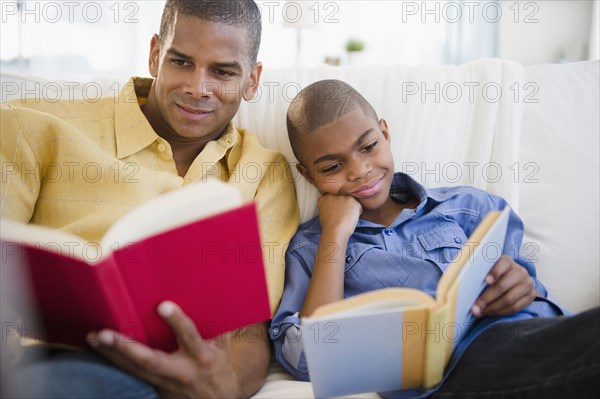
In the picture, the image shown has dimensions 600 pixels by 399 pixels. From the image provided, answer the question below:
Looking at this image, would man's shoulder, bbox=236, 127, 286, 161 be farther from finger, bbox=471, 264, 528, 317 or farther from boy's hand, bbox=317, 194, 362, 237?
finger, bbox=471, 264, 528, 317

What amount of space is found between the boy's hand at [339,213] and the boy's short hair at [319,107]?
0.13 m

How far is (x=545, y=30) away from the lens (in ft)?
11.2

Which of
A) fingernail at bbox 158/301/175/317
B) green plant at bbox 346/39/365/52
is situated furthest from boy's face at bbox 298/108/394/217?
green plant at bbox 346/39/365/52

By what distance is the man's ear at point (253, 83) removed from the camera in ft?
4.11

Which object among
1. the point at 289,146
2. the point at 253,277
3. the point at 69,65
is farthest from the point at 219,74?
the point at 69,65

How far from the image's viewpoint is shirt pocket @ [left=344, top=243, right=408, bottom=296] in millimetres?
1089

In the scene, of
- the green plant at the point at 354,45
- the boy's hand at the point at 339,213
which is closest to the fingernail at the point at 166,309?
the boy's hand at the point at 339,213

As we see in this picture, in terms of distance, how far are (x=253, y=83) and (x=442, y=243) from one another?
1.75 ft

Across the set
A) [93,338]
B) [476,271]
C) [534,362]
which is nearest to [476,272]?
[476,271]

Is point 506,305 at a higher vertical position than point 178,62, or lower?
lower

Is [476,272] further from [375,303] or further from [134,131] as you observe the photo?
[134,131]

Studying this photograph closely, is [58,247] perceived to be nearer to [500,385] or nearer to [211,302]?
[211,302]

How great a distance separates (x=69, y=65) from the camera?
336 cm

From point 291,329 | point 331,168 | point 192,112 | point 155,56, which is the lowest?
point 291,329
